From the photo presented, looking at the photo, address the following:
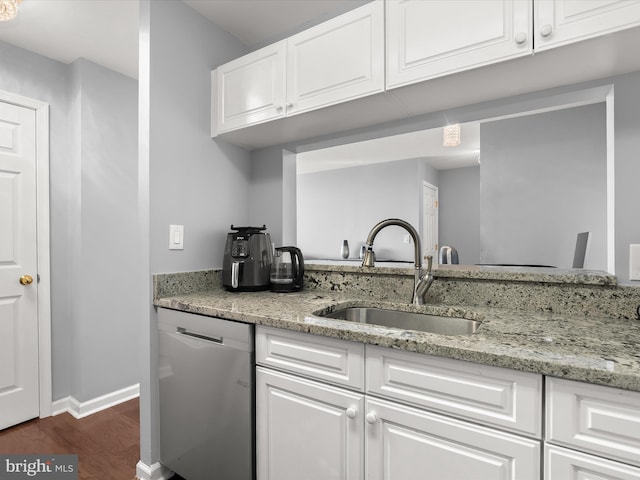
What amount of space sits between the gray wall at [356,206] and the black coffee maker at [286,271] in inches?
19.4

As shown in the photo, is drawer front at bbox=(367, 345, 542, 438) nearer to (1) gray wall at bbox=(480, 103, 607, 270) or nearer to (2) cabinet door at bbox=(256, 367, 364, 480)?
(2) cabinet door at bbox=(256, 367, 364, 480)

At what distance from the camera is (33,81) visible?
2.33 meters

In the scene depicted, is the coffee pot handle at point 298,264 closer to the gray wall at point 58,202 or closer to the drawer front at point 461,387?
the drawer front at point 461,387

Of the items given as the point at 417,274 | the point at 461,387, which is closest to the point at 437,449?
the point at 461,387

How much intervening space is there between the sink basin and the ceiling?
79 centimetres

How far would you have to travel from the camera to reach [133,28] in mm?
2090

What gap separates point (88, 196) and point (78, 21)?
1.04 meters

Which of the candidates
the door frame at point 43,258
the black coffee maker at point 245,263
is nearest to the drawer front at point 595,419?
the black coffee maker at point 245,263

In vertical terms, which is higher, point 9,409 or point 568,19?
point 568,19

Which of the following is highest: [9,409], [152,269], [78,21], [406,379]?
[78,21]

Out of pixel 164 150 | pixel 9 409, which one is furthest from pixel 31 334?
pixel 164 150

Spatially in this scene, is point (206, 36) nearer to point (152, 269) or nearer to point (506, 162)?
point (152, 269)

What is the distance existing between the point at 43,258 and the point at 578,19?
301cm

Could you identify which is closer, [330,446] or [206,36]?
[330,446]
